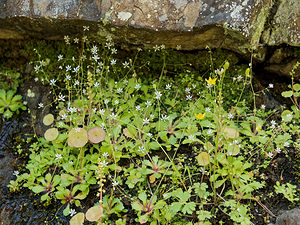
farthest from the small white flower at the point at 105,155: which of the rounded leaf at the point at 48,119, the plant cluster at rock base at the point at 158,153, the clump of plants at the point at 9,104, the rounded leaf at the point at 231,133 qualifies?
the clump of plants at the point at 9,104

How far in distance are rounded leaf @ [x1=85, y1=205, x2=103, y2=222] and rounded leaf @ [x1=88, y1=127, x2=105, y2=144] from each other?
27.4 inches

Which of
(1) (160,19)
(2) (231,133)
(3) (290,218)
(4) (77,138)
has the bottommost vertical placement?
(3) (290,218)

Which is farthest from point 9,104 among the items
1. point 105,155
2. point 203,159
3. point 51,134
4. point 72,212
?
point 203,159

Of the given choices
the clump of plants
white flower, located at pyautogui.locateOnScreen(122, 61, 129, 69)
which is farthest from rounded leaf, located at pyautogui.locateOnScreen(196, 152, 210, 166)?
the clump of plants

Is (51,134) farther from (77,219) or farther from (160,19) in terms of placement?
(160,19)

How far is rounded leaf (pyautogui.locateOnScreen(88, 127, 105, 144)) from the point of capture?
3.11m

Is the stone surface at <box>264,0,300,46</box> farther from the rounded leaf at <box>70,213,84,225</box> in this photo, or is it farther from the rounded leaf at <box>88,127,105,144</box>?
the rounded leaf at <box>70,213,84,225</box>

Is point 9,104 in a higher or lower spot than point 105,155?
higher

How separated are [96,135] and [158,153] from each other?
0.70 meters

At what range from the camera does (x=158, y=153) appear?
10.6 feet

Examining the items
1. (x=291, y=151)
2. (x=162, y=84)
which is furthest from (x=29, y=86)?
(x=291, y=151)

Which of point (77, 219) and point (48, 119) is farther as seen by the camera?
point (48, 119)

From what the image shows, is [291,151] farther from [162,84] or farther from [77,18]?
[77,18]

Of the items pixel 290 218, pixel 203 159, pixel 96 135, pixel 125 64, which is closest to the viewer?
pixel 290 218
